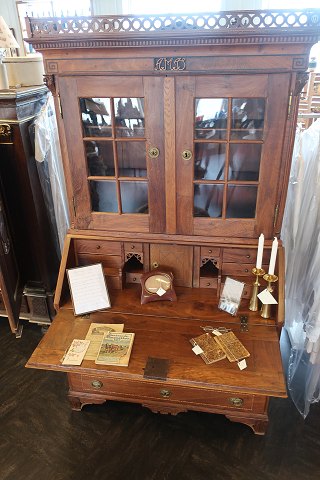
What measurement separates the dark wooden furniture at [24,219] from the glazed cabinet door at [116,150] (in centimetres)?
44

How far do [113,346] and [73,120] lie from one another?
0.93 meters

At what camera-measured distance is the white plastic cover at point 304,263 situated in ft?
5.64

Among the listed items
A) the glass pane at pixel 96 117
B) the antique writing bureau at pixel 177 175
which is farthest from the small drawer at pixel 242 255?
the glass pane at pixel 96 117

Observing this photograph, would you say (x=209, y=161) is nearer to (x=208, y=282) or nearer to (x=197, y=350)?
(x=208, y=282)

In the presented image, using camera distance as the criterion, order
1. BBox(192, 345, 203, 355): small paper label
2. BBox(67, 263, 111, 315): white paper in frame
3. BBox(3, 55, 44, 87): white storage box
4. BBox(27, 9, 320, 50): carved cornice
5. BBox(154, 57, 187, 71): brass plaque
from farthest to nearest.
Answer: BBox(3, 55, 44, 87): white storage box < BBox(67, 263, 111, 315): white paper in frame < BBox(192, 345, 203, 355): small paper label < BBox(154, 57, 187, 71): brass plaque < BBox(27, 9, 320, 50): carved cornice

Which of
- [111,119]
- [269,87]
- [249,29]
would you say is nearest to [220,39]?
[249,29]

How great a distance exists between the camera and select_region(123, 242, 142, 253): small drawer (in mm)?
1757

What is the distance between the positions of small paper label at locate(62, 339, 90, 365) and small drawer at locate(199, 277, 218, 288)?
1.97ft

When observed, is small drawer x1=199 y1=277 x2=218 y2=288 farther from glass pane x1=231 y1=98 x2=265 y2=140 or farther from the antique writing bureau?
glass pane x1=231 y1=98 x2=265 y2=140

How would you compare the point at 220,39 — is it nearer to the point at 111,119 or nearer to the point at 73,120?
the point at 111,119

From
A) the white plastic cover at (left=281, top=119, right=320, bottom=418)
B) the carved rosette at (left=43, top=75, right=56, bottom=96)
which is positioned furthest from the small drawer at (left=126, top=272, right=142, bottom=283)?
the carved rosette at (left=43, top=75, right=56, bottom=96)

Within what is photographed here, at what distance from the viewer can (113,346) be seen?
151cm

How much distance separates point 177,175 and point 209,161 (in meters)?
0.14

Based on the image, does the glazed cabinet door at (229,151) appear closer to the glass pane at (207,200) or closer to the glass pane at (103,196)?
the glass pane at (207,200)
